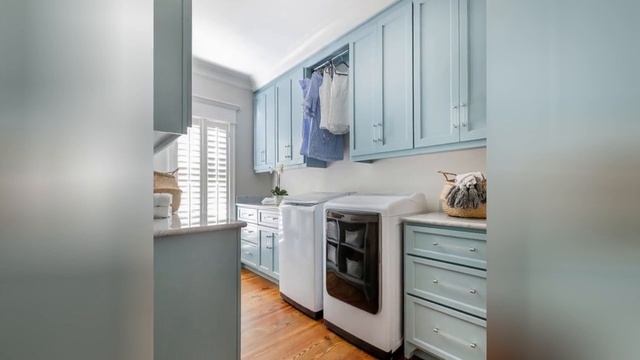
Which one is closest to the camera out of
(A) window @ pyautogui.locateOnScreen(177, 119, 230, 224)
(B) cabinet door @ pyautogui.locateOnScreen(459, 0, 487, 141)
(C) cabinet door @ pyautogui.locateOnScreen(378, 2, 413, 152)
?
(B) cabinet door @ pyautogui.locateOnScreen(459, 0, 487, 141)

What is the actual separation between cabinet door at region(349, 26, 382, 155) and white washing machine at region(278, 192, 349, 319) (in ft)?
1.98

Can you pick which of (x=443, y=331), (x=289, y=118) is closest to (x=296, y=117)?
(x=289, y=118)

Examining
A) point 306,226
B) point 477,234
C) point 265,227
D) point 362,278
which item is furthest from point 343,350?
point 265,227

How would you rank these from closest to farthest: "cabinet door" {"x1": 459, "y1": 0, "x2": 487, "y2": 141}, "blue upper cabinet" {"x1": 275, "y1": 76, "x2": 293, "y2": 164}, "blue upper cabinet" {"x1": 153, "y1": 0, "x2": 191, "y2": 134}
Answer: "blue upper cabinet" {"x1": 153, "y1": 0, "x2": 191, "y2": 134}, "cabinet door" {"x1": 459, "y1": 0, "x2": 487, "y2": 141}, "blue upper cabinet" {"x1": 275, "y1": 76, "x2": 293, "y2": 164}

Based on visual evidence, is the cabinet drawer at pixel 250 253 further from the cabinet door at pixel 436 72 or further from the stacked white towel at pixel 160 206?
the cabinet door at pixel 436 72

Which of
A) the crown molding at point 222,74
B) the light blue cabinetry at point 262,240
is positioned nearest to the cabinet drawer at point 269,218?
the light blue cabinetry at point 262,240

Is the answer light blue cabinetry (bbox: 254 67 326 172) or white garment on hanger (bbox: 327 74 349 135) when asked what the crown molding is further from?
white garment on hanger (bbox: 327 74 349 135)

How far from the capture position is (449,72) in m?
1.65

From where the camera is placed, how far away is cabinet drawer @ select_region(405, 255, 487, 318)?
1.36 meters

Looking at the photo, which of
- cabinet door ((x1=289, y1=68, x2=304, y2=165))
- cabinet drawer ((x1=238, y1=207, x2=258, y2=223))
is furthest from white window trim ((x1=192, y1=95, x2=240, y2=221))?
cabinet door ((x1=289, y1=68, x2=304, y2=165))

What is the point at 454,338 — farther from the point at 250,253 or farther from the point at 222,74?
the point at 222,74
